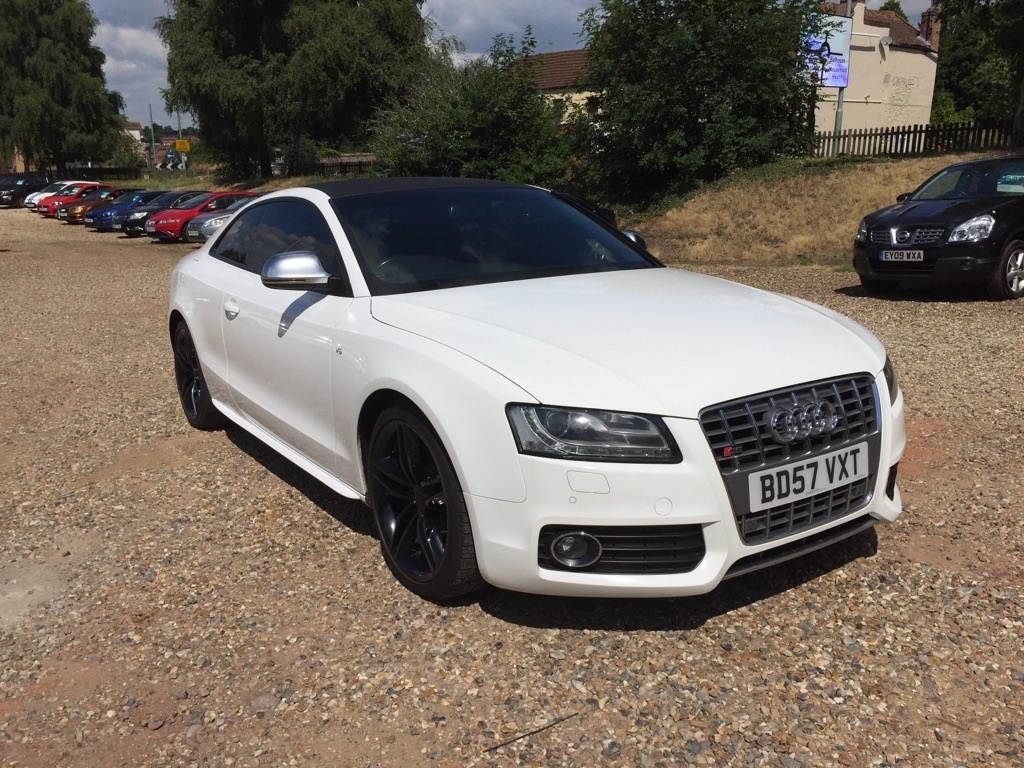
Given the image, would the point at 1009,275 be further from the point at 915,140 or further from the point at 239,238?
the point at 915,140

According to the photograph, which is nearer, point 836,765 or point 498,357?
point 836,765

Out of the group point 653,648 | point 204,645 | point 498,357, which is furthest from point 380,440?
point 653,648

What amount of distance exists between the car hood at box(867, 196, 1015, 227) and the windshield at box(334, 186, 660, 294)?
6111 millimetres

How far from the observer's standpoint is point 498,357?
2.99 metres

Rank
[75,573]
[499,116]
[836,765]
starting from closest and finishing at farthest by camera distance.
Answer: [836,765] < [75,573] < [499,116]

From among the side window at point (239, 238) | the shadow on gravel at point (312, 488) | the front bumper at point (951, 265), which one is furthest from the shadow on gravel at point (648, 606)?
the front bumper at point (951, 265)

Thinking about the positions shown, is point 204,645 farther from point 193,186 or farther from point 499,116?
point 193,186

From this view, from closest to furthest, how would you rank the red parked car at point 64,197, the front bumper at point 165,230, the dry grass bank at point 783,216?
the dry grass bank at point 783,216 < the front bumper at point 165,230 < the red parked car at point 64,197

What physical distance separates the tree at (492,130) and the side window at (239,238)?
57.3ft

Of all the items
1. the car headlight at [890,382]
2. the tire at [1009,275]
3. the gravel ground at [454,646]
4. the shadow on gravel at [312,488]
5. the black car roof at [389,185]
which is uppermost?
the black car roof at [389,185]

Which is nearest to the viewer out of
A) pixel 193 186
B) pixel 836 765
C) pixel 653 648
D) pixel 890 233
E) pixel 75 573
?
pixel 836 765

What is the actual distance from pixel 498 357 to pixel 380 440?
2.34ft

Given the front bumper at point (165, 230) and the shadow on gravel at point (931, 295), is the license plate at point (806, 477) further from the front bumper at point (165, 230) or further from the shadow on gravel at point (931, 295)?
the front bumper at point (165, 230)

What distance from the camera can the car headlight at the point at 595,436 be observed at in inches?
109
